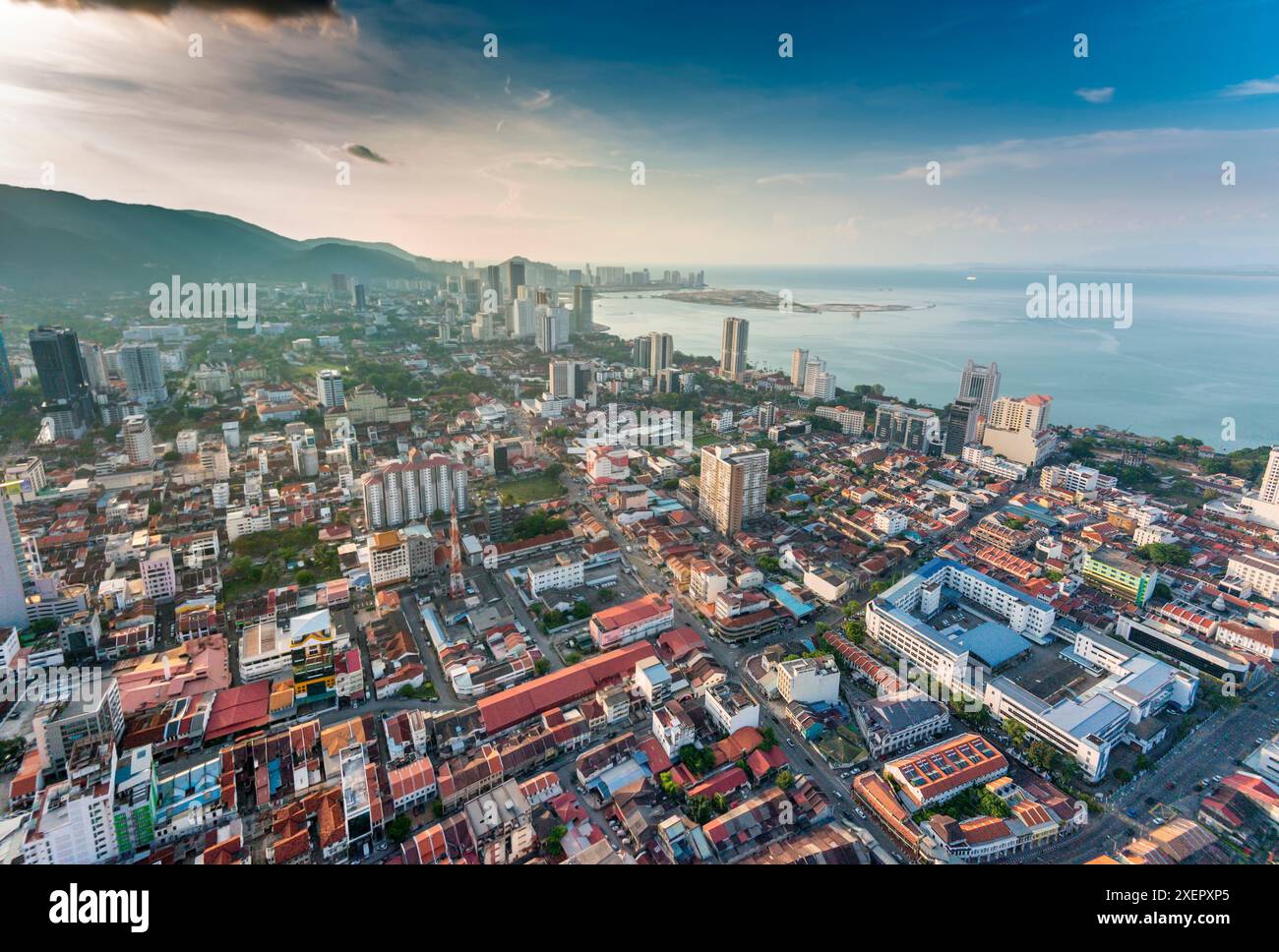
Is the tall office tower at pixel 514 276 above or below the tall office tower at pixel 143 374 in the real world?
above

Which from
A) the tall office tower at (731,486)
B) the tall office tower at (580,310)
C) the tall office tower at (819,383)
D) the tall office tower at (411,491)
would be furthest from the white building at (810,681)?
the tall office tower at (580,310)

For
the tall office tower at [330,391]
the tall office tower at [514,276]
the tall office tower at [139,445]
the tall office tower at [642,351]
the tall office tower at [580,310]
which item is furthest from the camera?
the tall office tower at [514,276]

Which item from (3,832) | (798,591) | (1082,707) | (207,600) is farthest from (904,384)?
(3,832)

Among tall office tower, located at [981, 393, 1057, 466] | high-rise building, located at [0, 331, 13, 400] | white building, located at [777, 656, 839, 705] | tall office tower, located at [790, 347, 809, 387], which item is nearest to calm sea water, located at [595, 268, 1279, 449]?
tall office tower, located at [790, 347, 809, 387]

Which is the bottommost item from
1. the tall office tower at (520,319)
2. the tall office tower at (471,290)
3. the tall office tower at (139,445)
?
the tall office tower at (139,445)

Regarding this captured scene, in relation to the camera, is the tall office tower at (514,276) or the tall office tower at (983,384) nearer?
the tall office tower at (983,384)

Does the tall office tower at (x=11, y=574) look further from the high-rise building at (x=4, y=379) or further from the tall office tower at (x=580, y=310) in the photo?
the tall office tower at (x=580, y=310)
